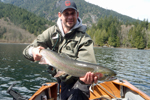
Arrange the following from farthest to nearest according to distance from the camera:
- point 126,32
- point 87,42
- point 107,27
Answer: point 107,27
point 126,32
point 87,42

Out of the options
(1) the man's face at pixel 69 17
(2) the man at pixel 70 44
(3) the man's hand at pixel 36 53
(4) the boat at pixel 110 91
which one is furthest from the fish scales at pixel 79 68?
(4) the boat at pixel 110 91

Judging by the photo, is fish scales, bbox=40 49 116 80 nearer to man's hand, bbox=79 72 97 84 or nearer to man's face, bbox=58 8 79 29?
man's hand, bbox=79 72 97 84

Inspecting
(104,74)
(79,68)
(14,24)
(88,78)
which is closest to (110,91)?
(104,74)

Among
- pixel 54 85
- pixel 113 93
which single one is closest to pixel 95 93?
pixel 113 93

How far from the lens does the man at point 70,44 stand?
12.0 ft

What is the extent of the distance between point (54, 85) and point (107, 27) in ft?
440

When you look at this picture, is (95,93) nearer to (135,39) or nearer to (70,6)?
(70,6)

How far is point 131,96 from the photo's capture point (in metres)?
6.41

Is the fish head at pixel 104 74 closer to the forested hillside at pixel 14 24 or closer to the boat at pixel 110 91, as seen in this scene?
the boat at pixel 110 91

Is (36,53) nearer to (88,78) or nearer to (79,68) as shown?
(79,68)

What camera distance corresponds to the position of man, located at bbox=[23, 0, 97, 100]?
3646 millimetres

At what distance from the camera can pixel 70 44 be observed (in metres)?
3.82

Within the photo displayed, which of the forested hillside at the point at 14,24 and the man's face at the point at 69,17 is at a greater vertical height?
the forested hillside at the point at 14,24

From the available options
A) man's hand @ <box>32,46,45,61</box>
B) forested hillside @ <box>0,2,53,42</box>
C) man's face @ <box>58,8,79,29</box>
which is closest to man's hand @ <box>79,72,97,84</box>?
man's hand @ <box>32,46,45,61</box>
